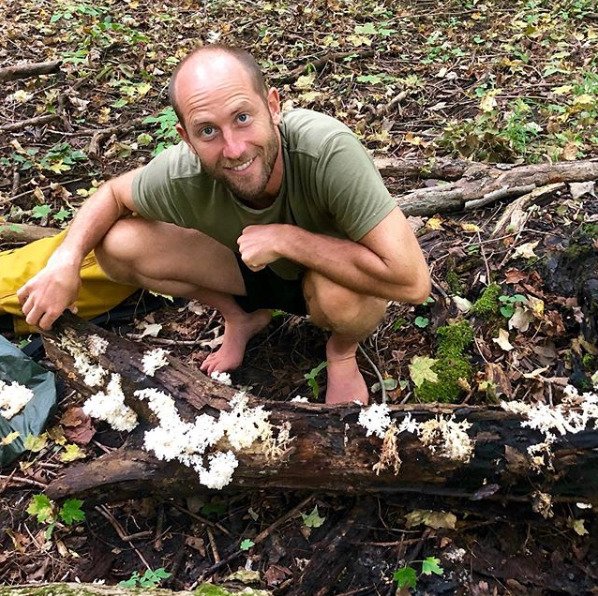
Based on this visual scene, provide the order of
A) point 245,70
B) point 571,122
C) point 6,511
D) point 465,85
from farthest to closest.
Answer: point 465,85 → point 571,122 → point 6,511 → point 245,70

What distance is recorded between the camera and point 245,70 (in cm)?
232

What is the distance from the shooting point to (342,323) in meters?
2.78

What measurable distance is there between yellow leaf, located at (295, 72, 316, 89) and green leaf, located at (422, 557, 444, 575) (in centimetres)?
505

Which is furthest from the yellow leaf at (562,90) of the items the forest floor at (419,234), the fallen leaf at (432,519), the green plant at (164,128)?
the fallen leaf at (432,519)

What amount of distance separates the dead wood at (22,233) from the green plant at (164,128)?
4.24 feet

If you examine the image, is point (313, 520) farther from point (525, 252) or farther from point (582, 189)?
point (582, 189)

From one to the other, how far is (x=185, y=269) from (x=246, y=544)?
1397mm

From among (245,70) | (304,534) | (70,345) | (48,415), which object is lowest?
(304,534)

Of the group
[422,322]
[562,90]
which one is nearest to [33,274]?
[422,322]

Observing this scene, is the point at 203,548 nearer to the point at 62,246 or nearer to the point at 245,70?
the point at 62,246

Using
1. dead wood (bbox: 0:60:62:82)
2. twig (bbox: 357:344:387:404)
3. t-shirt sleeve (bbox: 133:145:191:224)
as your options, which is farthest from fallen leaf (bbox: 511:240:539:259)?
dead wood (bbox: 0:60:62:82)

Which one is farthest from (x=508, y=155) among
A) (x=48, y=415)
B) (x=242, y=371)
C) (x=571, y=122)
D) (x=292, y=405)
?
(x=48, y=415)

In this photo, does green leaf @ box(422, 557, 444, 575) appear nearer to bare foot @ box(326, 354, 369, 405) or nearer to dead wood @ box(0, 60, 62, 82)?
bare foot @ box(326, 354, 369, 405)

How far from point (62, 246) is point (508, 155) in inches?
130
